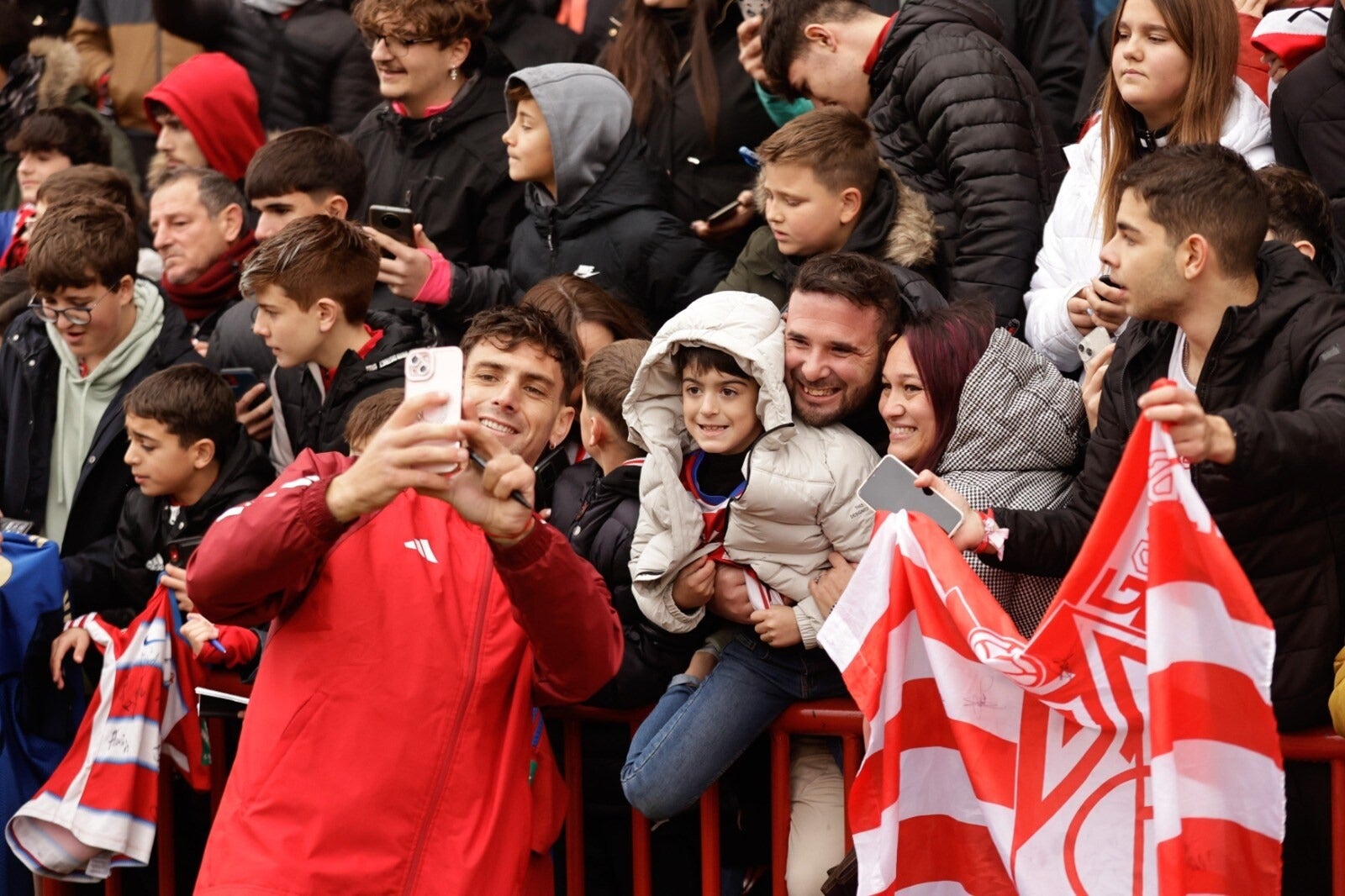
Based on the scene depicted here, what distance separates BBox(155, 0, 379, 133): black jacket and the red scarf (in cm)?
154

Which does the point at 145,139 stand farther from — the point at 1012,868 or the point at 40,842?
the point at 1012,868

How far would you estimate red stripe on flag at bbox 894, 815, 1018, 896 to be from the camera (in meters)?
4.43

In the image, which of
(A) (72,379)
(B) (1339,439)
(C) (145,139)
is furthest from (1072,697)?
(C) (145,139)

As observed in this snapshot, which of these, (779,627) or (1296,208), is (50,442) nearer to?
(779,627)

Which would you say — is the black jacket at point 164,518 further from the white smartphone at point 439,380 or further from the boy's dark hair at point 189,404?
the white smartphone at point 439,380

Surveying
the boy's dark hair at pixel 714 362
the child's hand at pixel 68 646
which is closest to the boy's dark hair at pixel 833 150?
the boy's dark hair at pixel 714 362

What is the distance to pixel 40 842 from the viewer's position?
226 inches

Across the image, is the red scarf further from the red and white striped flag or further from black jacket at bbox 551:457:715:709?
the red and white striped flag

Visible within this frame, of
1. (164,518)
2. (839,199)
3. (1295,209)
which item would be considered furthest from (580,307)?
(1295,209)

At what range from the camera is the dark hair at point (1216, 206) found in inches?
169

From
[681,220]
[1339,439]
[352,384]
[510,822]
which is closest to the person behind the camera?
[1339,439]

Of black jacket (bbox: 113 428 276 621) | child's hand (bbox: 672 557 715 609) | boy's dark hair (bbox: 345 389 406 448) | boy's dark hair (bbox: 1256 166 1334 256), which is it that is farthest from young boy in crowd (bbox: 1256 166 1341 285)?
black jacket (bbox: 113 428 276 621)

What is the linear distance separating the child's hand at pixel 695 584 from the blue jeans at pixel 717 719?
17 centimetres

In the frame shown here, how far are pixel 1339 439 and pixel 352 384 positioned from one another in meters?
3.37
